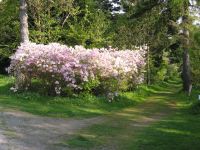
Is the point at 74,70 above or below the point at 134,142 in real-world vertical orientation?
above

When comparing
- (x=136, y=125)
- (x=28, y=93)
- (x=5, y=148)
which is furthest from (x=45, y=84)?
(x=5, y=148)

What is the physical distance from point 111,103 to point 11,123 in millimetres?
6743

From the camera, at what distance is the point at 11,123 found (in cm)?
1280

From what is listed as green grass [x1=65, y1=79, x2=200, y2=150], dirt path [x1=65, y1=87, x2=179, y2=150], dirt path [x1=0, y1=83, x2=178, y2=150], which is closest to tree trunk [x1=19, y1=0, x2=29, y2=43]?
dirt path [x1=65, y1=87, x2=179, y2=150]

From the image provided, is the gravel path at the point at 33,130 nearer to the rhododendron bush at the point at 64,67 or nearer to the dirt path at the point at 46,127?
the dirt path at the point at 46,127

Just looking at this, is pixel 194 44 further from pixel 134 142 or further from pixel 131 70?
pixel 134 142

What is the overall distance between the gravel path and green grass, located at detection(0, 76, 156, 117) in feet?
2.75

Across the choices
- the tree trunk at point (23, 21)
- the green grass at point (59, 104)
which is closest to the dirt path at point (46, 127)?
the green grass at point (59, 104)

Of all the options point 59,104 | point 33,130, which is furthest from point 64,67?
point 33,130

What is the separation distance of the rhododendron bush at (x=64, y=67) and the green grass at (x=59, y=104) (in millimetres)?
602

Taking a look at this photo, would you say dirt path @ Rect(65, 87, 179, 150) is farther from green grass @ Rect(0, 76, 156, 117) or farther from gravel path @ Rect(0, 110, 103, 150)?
green grass @ Rect(0, 76, 156, 117)

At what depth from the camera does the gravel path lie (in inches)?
405

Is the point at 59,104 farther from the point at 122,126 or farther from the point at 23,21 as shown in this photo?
the point at 23,21

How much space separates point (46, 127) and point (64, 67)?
5.31 meters
